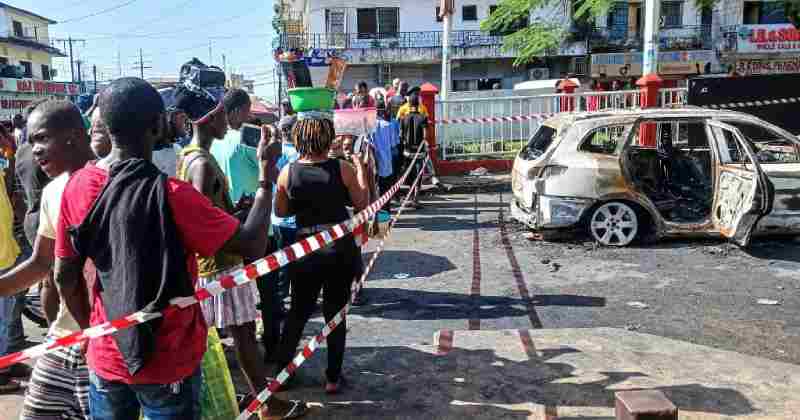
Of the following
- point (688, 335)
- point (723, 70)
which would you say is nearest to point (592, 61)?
point (723, 70)

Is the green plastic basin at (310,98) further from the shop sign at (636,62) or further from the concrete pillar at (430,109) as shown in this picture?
the shop sign at (636,62)

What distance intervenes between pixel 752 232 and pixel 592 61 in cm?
3502

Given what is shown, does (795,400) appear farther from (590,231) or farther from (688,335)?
(590,231)

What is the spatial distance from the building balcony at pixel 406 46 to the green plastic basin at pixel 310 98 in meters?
35.8

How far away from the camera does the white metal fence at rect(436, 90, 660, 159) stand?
14508mm

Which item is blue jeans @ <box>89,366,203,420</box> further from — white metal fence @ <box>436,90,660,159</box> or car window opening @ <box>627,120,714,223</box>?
white metal fence @ <box>436,90,660,159</box>

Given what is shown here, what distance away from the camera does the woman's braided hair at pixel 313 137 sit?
161 inches

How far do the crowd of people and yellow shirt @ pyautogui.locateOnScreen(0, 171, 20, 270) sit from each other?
0.03 feet

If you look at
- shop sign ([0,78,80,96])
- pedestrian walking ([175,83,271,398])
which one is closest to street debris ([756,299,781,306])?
pedestrian walking ([175,83,271,398])

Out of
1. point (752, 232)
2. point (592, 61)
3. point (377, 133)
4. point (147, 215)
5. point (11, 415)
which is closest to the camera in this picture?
point (147, 215)

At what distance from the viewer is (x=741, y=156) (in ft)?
25.3

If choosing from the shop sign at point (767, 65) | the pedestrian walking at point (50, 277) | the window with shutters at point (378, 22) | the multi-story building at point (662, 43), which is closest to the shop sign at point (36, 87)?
the window with shutters at point (378, 22)

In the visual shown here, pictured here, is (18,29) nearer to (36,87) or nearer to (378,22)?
(36,87)

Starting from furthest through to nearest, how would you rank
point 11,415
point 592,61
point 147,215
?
point 592,61
point 11,415
point 147,215
